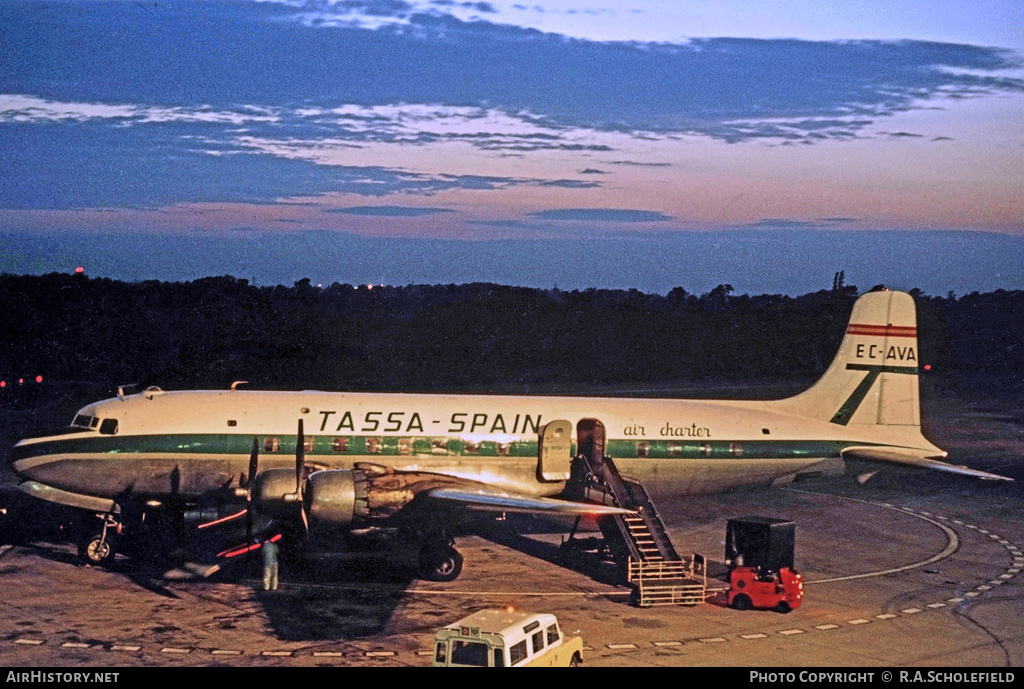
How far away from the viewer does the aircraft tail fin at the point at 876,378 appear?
31016 millimetres

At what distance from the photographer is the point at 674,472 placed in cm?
2980

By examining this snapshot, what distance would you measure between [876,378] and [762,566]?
9.53 m

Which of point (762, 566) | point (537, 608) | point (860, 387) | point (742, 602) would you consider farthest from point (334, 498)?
point (860, 387)

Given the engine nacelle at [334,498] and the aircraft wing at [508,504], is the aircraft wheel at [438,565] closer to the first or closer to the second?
the aircraft wing at [508,504]

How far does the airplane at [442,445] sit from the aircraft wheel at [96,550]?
0.13 ft

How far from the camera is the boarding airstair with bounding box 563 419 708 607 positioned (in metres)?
24.2

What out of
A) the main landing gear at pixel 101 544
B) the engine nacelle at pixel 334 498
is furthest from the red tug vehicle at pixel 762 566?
the main landing gear at pixel 101 544

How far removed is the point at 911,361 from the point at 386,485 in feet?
57.1

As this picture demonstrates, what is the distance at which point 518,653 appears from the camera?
16.7 metres

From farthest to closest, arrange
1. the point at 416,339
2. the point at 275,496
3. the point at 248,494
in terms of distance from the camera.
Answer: the point at 416,339 < the point at 248,494 < the point at 275,496

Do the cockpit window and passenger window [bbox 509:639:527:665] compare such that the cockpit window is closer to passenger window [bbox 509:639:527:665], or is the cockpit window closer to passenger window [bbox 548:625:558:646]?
passenger window [bbox 548:625:558:646]

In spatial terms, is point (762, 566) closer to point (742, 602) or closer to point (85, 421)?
point (742, 602)
